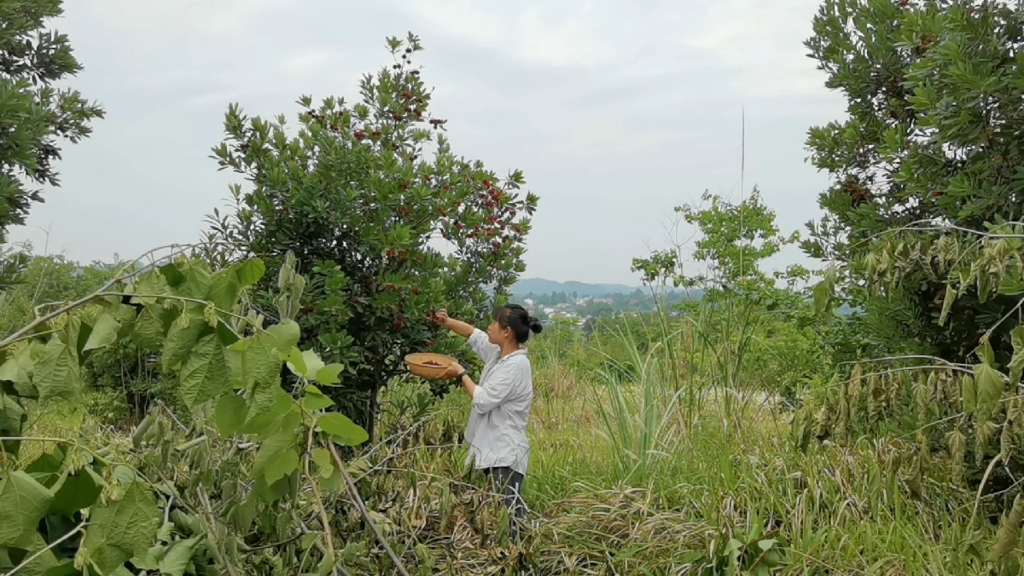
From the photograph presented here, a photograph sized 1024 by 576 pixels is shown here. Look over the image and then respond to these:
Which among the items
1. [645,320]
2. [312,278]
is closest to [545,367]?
[645,320]

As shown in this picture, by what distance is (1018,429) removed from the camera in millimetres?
2295

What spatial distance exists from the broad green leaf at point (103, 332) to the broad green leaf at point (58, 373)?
49 millimetres

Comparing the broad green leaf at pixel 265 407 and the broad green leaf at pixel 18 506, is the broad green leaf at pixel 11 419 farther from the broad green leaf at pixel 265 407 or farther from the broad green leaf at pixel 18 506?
the broad green leaf at pixel 265 407

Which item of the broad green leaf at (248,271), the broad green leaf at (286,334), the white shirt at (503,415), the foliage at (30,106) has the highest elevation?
the foliage at (30,106)

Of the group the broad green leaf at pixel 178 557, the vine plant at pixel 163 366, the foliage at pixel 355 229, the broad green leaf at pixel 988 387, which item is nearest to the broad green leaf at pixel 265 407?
the vine plant at pixel 163 366

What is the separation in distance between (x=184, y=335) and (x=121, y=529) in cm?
28

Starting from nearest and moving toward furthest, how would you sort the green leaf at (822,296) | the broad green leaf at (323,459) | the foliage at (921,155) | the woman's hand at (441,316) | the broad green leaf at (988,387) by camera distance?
the broad green leaf at (323,459)
the broad green leaf at (988,387)
the green leaf at (822,296)
the foliage at (921,155)
the woman's hand at (441,316)

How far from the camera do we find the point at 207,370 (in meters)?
1.18

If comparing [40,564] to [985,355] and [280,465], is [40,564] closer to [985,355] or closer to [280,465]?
[280,465]

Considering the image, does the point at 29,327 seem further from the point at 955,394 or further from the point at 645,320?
the point at 645,320

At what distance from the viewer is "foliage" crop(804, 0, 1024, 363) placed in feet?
11.2

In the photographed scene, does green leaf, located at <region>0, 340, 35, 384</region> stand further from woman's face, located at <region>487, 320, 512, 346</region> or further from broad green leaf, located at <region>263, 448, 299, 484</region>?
woman's face, located at <region>487, 320, 512, 346</region>

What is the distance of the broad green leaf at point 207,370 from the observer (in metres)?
1.18

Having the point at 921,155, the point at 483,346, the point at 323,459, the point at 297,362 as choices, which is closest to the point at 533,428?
the point at 483,346
